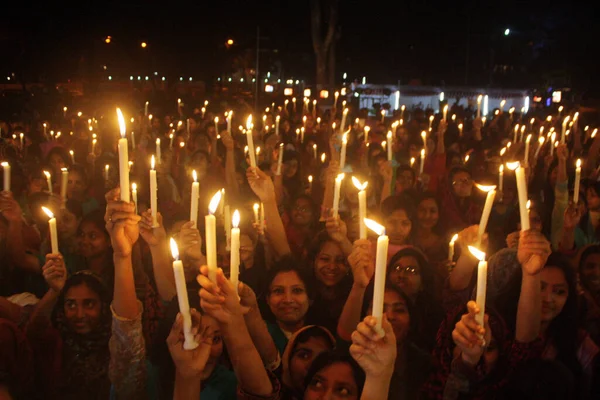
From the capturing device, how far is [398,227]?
5.20 metres

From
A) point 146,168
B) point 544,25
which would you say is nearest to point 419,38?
point 544,25

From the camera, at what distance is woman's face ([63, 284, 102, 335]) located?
362 cm

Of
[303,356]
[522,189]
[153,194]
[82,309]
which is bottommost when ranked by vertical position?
[303,356]

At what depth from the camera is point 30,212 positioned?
237 inches

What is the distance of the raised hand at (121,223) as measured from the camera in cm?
297

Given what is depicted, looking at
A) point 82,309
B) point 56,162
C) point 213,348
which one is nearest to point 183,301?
point 213,348

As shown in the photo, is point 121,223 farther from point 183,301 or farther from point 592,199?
point 592,199

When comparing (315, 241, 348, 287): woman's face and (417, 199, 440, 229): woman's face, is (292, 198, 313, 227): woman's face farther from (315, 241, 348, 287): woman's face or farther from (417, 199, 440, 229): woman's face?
(315, 241, 348, 287): woman's face

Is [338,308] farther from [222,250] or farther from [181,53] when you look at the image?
[181,53]

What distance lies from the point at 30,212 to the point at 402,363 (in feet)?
13.5

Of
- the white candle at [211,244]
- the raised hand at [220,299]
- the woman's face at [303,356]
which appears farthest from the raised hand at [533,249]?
the white candle at [211,244]

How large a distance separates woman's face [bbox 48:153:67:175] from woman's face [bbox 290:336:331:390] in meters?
5.13

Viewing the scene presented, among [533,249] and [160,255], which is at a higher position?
[533,249]

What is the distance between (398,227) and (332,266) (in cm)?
99
